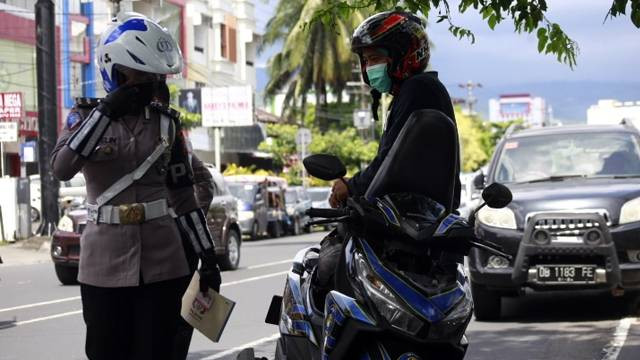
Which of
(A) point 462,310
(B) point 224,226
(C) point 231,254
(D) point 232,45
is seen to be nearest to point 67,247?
(B) point 224,226

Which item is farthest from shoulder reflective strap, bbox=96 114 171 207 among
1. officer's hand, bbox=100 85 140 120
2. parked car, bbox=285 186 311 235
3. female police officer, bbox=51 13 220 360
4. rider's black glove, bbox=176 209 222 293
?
parked car, bbox=285 186 311 235

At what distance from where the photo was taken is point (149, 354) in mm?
5227

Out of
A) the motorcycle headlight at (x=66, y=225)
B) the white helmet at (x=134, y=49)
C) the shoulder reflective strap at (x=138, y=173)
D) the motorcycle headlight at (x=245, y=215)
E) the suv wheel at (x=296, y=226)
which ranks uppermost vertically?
the white helmet at (x=134, y=49)

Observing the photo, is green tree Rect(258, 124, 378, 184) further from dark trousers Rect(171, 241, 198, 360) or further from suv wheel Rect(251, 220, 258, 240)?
dark trousers Rect(171, 241, 198, 360)

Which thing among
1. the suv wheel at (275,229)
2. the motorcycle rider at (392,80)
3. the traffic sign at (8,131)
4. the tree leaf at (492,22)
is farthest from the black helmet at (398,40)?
the suv wheel at (275,229)

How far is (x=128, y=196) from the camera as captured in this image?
5.26 meters

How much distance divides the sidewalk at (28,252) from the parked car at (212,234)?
485 centimetres

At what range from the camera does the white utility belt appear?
522cm

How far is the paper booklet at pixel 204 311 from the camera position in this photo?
5578 mm

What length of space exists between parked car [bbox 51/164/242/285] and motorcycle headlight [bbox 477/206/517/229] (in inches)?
206

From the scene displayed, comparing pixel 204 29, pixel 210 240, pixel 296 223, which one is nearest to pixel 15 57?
pixel 296 223

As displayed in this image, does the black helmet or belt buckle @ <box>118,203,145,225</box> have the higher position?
the black helmet

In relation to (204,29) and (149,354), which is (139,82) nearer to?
(149,354)

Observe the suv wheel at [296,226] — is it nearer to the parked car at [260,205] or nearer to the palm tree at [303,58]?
the parked car at [260,205]
